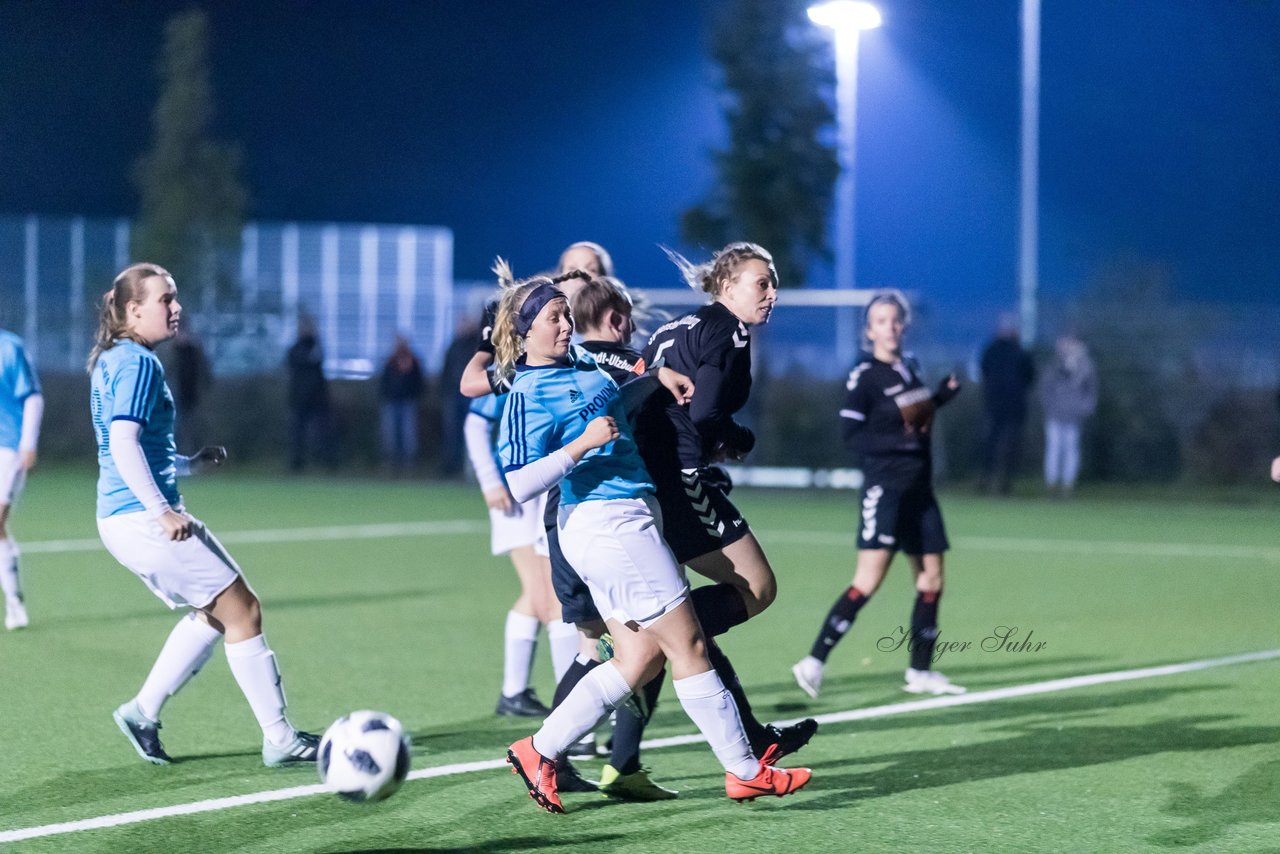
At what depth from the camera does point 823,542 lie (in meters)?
15.6

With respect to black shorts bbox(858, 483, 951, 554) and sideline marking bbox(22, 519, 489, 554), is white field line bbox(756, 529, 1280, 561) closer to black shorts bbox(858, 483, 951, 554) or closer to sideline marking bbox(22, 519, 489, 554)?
sideline marking bbox(22, 519, 489, 554)

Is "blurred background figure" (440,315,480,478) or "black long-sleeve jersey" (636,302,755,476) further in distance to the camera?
"blurred background figure" (440,315,480,478)

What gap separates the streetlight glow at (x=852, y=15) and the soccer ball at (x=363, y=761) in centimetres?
2061

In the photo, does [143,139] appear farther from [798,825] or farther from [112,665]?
[798,825]

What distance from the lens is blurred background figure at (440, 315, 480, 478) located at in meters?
20.5

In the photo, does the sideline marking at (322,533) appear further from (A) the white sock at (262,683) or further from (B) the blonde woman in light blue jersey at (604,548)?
(B) the blonde woman in light blue jersey at (604,548)

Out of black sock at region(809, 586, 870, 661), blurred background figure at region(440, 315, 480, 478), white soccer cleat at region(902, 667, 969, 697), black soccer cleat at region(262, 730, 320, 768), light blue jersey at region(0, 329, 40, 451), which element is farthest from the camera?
blurred background figure at region(440, 315, 480, 478)

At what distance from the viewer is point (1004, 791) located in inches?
236

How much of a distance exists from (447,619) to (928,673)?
354cm

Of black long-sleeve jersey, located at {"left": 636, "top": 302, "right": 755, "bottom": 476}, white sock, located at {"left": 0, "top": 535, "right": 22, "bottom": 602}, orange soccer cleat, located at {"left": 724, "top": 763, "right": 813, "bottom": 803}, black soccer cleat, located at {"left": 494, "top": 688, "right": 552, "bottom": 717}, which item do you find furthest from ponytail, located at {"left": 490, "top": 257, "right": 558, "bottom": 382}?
white sock, located at {"left": 0, "top": 535, "right": 22, "bottom": 602}

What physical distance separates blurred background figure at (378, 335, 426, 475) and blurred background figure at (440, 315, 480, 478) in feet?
1.85

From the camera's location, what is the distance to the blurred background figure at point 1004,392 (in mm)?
21234

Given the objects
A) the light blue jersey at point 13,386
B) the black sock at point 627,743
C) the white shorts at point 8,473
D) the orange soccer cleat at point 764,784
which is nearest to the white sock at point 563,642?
the black sock at point 627,743

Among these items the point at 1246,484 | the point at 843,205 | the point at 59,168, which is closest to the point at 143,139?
the point at 59,168
